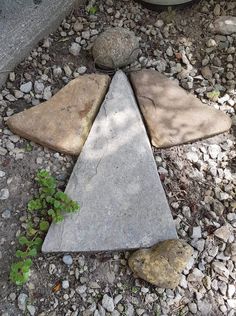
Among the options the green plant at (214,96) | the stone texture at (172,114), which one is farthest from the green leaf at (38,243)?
the green plant at (214,96)

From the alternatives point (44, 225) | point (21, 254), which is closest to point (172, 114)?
point (44, 225)

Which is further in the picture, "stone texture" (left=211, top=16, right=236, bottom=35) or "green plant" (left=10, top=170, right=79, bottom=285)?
"stone texture" (left=211, top=16, right=236, bottom=35)

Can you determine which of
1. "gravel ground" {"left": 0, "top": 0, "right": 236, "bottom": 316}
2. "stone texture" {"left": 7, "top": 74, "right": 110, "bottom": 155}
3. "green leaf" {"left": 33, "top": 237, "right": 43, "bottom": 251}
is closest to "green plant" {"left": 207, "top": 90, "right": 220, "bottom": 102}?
"gravel ground" {"left": 0, "top": 0, "right": 236, "bottom": 316}

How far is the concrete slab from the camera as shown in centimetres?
235

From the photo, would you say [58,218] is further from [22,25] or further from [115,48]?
[22,25]

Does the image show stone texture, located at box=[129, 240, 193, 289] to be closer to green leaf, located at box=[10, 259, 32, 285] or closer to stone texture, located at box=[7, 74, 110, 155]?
green leaf, located at box=[10, 259, 32, 285]

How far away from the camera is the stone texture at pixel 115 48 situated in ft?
7.84

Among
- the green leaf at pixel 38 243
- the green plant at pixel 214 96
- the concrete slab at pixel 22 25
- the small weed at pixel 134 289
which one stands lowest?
the small weed at pixel 134 289

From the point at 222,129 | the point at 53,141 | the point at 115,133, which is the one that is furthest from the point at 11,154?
the point at 222,129

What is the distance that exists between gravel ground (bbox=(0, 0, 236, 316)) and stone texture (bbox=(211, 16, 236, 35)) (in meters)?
0.03

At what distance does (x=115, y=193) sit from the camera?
2066 mm

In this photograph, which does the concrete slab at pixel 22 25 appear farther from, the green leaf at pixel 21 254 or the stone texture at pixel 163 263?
the stone texture at pixel 163 263

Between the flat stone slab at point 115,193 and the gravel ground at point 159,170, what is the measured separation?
0.21ft

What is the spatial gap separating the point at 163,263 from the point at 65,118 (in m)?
0.77
